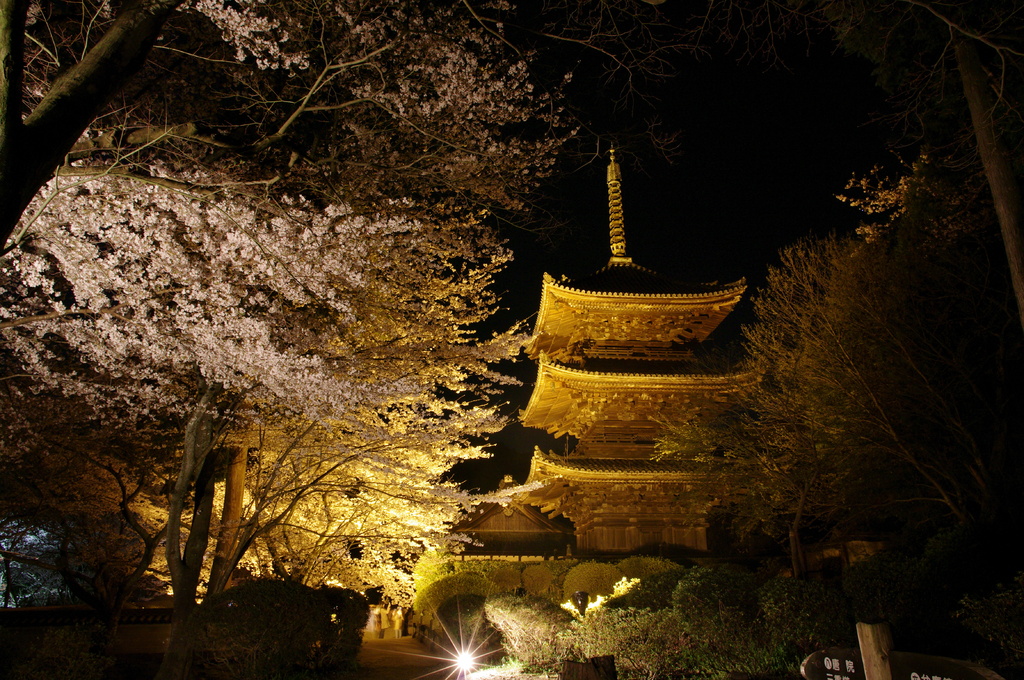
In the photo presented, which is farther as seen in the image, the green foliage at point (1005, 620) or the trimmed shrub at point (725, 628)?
the trimmed shrub at point (725, 628)

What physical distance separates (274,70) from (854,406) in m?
10.9

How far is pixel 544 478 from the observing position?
1488 centimetres

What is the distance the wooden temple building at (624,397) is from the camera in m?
14.9

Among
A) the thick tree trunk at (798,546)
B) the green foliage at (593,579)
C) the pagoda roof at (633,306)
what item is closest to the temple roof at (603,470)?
the green foliage at (593,579)

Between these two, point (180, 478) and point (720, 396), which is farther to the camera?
point (720, 396)

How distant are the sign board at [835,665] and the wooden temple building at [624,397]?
10.6m

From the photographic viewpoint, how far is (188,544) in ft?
24.0

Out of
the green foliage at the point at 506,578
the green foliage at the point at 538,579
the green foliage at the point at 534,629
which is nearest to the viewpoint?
the green foliage at the point at 534,629

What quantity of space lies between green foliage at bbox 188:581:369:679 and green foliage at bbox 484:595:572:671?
2767mm

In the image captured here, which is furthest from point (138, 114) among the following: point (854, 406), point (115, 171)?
point (854, 406)

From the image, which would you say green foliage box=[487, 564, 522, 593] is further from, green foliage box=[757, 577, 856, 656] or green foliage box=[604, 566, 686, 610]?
green foliage box=[757, 577, 856, 656]

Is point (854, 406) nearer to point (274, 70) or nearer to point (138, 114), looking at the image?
point (274, 70)

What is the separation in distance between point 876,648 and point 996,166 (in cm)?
673

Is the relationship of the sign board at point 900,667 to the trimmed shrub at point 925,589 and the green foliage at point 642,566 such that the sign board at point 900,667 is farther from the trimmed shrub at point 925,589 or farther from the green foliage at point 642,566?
the green foliage at point 642,566
